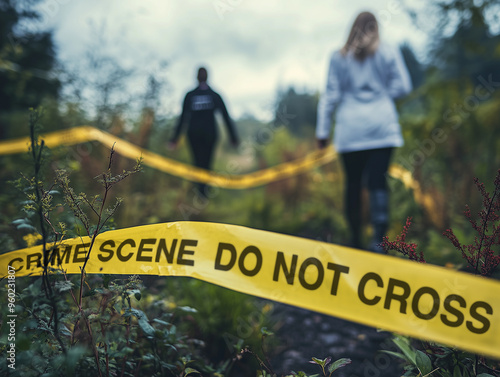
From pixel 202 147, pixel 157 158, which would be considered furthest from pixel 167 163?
pixel 202 147

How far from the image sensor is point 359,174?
3.20m

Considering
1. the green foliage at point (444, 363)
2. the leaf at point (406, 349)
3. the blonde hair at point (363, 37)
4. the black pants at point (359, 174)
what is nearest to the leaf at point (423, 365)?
the green foliage at point (444, 363)

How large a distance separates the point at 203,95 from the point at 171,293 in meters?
3.07

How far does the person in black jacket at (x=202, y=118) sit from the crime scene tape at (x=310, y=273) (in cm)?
378

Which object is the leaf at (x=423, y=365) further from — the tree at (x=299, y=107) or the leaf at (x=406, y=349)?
the tree at (x=299, y=107)

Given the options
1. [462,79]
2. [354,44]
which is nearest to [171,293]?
[354,44]

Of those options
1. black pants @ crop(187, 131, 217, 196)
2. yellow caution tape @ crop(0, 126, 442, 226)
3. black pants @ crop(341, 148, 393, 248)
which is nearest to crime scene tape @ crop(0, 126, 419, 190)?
yellow caution tape @ crop(0, 126, 442, 226)

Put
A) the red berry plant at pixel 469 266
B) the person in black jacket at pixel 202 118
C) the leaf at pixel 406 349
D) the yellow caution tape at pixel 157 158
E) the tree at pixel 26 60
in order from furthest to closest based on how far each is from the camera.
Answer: the tree at pixel 26 60 < the yellow caution tape at pixel 157 158 < the person in black jacket at pixel 202 118 < the leaf at pixel 406 349 < the red berry plant at pixel 469 266

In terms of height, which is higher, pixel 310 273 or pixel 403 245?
pixel 403 245

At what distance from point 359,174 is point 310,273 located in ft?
7.60

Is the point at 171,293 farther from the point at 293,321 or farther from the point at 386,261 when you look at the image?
the point at 386,261

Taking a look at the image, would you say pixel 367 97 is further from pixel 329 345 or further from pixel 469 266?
pixel 469 266

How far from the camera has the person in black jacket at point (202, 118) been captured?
15.6ft

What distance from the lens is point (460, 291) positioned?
3.18 ft
